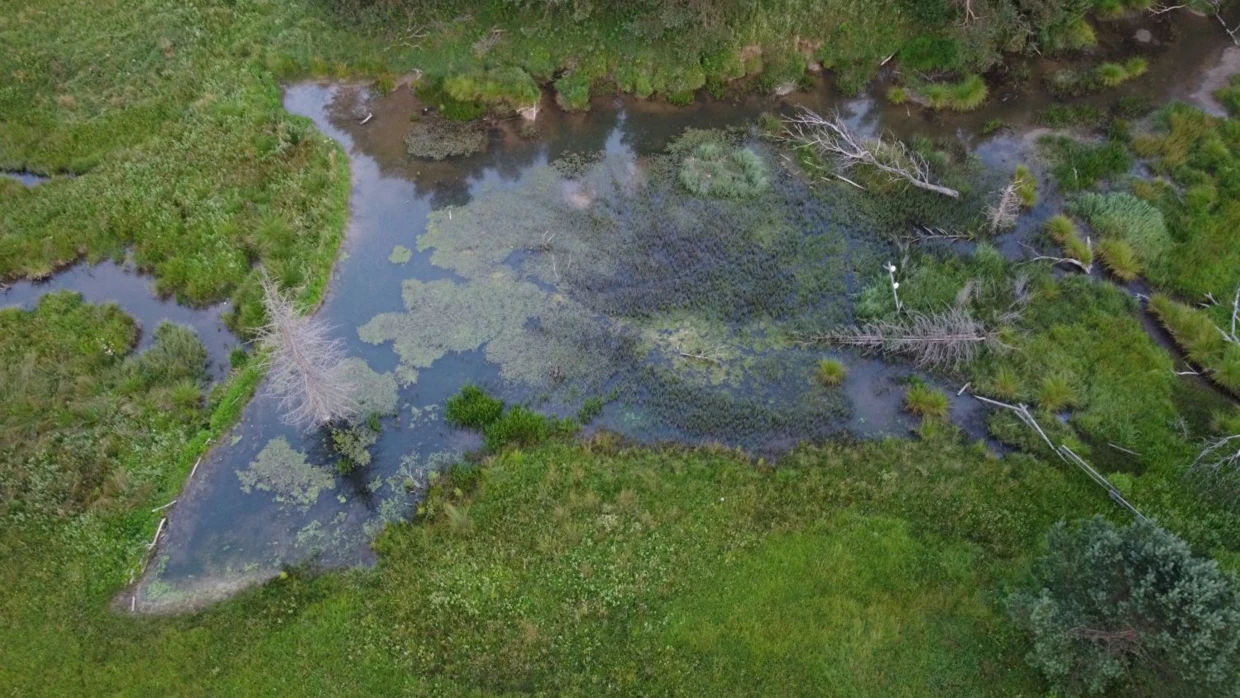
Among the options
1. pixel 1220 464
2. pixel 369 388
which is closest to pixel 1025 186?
pixel 1220 464

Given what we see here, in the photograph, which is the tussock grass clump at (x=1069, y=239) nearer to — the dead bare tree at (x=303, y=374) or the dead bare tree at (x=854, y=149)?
the dead bare tree at (x=854, y=149)

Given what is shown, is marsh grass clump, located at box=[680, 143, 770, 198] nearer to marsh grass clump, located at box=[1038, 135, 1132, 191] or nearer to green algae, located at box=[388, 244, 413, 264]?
green algae, located at box=[388, 244, 413, 264]

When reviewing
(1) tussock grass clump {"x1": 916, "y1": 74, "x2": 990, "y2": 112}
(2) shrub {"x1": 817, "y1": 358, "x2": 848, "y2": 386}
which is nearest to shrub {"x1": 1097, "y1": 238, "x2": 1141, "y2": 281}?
(1) tussock grass clump {"x1": 916, "y1": 74, "x2": 990, "y2": 112}

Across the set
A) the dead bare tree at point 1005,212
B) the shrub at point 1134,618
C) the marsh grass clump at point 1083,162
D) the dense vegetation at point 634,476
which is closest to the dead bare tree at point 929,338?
the dense vegetation at point 634,476

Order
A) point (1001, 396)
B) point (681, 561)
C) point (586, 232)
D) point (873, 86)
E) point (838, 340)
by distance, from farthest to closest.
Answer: point (873, 86) → point (586, 232) → point (838, 340) → point (1001, 396) → point (681, 561)

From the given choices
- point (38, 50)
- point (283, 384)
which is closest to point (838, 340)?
point (283, 384)

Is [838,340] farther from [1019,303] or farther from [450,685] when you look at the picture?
[450,685]

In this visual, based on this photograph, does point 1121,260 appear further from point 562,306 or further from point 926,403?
point 562,306
